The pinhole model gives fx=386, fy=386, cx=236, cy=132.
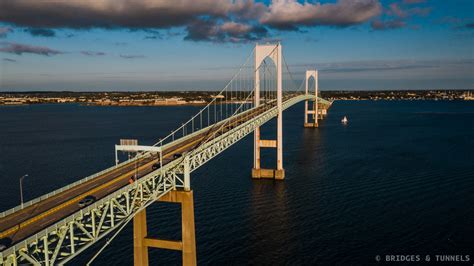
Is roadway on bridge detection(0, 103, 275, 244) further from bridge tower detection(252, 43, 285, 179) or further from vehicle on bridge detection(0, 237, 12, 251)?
bridge tower detection(252, 43, 285, 179)

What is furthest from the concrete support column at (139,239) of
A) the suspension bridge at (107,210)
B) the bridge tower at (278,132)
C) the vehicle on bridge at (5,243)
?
the bridge tower at (278,132)

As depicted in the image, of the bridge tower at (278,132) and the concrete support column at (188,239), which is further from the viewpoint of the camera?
the bridge tower at (278,132)

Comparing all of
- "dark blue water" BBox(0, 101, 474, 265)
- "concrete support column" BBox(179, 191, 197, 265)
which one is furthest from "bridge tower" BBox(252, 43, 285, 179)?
"concrete support column" BBox(179, 191, 197, 265)

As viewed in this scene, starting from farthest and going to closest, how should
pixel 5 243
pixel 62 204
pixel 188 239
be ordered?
pixel 188 239
pixel 62 204
pixel 5 243

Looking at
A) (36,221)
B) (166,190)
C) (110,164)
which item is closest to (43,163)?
(110,164)

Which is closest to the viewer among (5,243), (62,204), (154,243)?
(5,243)

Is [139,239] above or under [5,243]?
under

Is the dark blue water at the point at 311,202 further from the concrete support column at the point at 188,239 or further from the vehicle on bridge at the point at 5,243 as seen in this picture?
the vehicle on bridge at the point at 5,243

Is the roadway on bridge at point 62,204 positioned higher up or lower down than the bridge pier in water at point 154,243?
higher up

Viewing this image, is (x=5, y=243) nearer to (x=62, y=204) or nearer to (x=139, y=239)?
(x=62, y=204)

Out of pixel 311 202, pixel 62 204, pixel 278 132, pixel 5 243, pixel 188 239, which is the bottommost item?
pixel 311 202

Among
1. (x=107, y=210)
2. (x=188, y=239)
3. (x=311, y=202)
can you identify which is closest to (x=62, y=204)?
(x=107, y=210)

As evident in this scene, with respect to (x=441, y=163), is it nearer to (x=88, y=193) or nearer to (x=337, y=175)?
(x=337, y=175)
